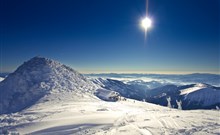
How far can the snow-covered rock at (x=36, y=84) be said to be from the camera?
104000 millimetres

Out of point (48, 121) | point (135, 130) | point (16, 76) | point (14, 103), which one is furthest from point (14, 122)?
point (16, 76)

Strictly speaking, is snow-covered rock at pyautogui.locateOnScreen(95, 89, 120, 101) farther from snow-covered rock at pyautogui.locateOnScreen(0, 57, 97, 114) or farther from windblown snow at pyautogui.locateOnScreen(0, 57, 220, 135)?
snow-covered rock at pyautogui.locateOnScreen(0, 57, 97, 114)

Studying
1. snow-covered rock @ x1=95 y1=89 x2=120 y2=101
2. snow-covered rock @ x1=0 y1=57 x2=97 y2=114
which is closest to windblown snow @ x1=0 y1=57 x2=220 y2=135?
snow-covered rock @ x1=0 y1=57 x2=97 y2=114

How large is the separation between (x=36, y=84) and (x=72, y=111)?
5677cm

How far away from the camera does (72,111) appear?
65.1 meters

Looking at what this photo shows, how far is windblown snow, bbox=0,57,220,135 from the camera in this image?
151 feet

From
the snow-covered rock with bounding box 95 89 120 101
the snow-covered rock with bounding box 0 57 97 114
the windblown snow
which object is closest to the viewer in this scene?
the windblown snow

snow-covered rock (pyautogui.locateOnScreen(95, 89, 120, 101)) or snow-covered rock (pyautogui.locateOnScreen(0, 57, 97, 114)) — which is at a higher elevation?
snow-covered rock (pyautogui.locateOnScreen(0, 57, 97, 114))

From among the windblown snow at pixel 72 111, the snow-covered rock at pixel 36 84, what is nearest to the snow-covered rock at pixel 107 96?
the windblown snow at pixel 72 111

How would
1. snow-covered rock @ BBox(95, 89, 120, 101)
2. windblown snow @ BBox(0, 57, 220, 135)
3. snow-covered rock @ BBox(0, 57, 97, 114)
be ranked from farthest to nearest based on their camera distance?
snow-covered rock @ BBox(95, 89, 120, 101), snow-covered rock @ BBox(0, 57, 97, 114), windblown snow @ BBox(0, 57, 220, 135)

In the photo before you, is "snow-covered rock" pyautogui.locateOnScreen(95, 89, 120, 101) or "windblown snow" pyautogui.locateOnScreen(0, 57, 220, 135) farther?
"snow-covered rock" pyautogui.locateOnScreen(95, 89, 120, 101)

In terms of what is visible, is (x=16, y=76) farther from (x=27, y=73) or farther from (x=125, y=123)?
(x=125, y=123)

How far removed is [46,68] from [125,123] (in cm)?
9420

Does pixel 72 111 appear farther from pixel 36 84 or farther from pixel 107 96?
pixel 36 84
